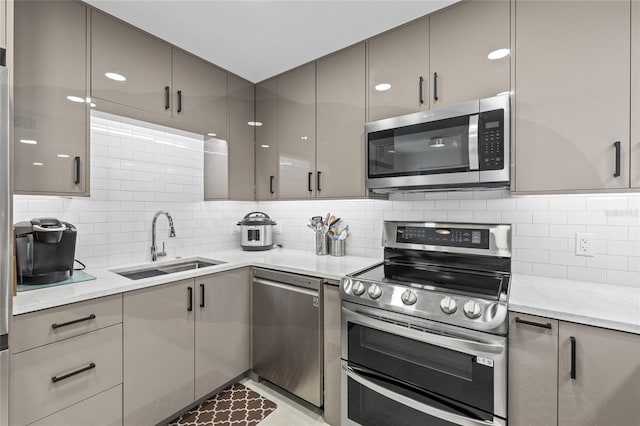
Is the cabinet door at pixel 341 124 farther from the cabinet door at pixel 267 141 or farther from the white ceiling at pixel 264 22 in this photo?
the cabinet door at pixel 267 141

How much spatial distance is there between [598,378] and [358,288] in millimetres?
1002

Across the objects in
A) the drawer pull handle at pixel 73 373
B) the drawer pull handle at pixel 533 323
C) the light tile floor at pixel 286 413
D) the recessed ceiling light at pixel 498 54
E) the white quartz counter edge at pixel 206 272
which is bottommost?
the light tile floor at pixel 286 413

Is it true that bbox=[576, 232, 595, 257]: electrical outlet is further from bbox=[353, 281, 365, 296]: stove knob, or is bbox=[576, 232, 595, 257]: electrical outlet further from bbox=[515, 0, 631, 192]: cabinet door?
bbox=[353, 281, 365, 296]: stove knob

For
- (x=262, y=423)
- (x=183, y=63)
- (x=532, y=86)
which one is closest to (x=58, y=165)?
(x=183, y=63)

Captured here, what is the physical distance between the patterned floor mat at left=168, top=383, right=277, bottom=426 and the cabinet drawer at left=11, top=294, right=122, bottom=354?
2.79ft

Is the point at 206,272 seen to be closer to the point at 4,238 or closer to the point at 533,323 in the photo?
the point at 4,238

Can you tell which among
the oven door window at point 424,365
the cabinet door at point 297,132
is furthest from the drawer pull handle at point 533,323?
the cabinet door at point 297,132

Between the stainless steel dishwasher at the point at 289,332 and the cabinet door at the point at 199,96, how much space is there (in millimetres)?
1205

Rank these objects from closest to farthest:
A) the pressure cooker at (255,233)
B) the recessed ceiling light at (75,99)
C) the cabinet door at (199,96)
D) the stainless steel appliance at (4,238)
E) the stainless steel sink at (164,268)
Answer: the stainless steel appliance at (4,238) < the recessed ceiling light at (75,99) < the stainless steel sink at (164,268) < the cabinet door at (199,96) < the pressure cooker at (255,233)

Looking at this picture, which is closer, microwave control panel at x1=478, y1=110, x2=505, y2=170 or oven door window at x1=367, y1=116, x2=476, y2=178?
microwave control panel at x1=478, y1=110, x2=505, y2=170

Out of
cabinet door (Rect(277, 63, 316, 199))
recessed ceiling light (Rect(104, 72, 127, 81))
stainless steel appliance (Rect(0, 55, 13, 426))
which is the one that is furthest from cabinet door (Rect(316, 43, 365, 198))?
stainless steel appliance (Rect(0, 55, 13, 426))

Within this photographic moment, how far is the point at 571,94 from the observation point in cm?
145

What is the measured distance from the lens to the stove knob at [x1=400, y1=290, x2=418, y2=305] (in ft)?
4.84

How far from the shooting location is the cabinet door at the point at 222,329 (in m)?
2.00
